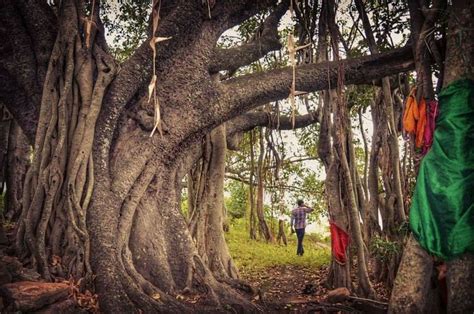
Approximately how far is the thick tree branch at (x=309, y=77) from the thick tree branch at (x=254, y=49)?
553mm

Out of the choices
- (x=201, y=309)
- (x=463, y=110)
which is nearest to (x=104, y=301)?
(x=201, y=309)

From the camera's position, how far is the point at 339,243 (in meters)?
5.23

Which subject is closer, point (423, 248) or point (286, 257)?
point (423, 248)

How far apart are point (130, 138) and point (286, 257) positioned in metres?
5.60

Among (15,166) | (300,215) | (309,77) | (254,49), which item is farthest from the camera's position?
(300,215)

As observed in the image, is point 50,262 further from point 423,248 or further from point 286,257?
point 286,257

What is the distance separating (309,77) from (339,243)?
2.41 m

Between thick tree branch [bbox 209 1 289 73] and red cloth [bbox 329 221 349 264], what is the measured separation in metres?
2.68

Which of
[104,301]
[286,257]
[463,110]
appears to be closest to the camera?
[463,110]

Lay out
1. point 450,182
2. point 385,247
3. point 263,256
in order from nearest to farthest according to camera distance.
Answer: point 450,182, point 385,247, point 263,256

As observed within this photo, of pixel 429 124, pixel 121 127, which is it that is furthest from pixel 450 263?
pixel 121 127

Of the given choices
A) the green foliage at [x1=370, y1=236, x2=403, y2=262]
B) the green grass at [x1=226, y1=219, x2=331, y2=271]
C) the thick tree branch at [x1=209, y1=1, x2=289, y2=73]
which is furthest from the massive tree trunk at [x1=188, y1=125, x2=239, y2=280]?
the green foliage at [x1=370, y1=236, x2=403, y2=262]

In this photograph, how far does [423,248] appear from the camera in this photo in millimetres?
2994

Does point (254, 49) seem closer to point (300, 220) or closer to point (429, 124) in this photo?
point (429, 124)
